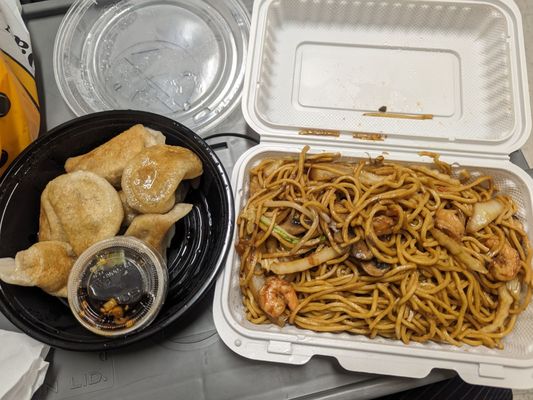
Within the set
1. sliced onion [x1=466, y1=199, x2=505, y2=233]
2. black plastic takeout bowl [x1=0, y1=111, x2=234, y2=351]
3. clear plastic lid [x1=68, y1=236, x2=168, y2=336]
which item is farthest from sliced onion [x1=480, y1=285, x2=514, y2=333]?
clear plastic lid [x1=68, y1=236, x2=168, y2=336]

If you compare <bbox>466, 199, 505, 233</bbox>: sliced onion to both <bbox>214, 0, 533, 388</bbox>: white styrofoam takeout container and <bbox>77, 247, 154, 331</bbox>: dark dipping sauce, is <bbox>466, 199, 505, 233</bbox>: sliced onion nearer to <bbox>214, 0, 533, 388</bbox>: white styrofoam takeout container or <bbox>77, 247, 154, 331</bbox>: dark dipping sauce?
<bbox>214, 0, 533, 388</bbox>: white styrofoam takeout container

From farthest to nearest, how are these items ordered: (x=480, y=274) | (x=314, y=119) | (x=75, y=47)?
(x=75, y=47) → (x=314, y=119) → (x=480, y=274)

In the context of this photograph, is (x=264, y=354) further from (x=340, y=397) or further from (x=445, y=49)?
(x=445, y=49)

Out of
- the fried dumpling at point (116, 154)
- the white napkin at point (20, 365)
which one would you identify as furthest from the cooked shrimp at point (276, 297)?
the white napkin at point (20, 365)

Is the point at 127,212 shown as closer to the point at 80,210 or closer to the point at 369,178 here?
the point at 80,210

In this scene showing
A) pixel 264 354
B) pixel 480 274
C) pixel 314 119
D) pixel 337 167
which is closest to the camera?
pixel 264 354

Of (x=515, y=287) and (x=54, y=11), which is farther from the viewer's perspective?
(x=54, y=11)

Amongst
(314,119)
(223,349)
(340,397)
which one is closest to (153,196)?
(223,349)

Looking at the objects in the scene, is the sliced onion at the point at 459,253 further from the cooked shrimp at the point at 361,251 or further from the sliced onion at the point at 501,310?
the cooked shrimp at the point at 361,251
